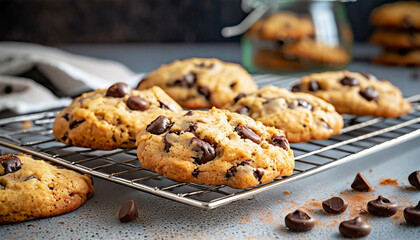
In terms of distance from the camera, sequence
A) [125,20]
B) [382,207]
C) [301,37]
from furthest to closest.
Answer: [125,20] → [301,37] → [382,207]

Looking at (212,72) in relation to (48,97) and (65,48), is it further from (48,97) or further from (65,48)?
(65,48)

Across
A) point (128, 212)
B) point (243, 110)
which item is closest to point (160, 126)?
point (128, 212)

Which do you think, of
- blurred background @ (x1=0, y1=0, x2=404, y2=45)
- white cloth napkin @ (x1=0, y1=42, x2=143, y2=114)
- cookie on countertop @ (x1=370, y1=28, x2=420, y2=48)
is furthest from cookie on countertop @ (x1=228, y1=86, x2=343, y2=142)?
blurred background @ (x1=0, y1=0, x2=404, y2=45)

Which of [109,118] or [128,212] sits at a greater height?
[109,118]

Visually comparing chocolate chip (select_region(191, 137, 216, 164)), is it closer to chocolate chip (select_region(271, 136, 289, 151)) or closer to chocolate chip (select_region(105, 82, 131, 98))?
chocolate chip (select_region(271, 136, 289, 151))

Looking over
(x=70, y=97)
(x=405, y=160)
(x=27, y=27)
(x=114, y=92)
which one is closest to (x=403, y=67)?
(x=405, y=160)

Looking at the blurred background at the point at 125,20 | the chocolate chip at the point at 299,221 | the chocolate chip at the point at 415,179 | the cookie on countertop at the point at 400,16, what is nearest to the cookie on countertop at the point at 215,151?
the chocolate chip at the point at 299,221

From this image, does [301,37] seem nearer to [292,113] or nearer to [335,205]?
[292,113]
